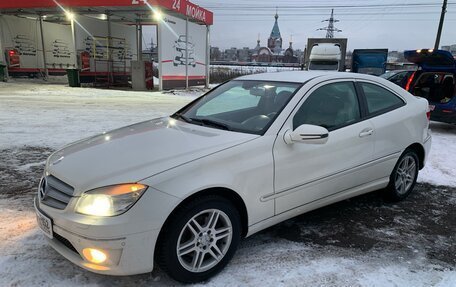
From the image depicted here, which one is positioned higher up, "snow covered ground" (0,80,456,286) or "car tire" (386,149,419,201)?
"car tire" (386,149,419,201)

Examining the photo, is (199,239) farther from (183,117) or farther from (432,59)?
(432,59)

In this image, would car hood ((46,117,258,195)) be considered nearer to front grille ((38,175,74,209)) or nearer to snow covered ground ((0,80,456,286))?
front grille ((38,175,74,209))

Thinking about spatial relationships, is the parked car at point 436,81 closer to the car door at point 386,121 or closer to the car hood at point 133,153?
the car door at point 386,121

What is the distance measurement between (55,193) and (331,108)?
2.60m

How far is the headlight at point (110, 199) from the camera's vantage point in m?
2.48

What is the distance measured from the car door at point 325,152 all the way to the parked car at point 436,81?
5.81 metres

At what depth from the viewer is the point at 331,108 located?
3.81m

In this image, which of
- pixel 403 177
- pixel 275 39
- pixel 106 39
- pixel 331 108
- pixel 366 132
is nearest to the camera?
pixel 331 108

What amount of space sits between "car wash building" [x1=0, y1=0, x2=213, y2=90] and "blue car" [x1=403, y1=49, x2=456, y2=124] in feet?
38.4

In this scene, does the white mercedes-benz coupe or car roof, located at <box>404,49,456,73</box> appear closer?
the white mercedes-benz coupe

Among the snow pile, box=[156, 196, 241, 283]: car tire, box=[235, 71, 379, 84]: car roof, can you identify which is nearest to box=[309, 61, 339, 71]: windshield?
the snow pile

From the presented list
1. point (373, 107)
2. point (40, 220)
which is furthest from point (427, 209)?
point (40, 220)

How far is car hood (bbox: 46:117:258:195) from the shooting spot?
2.62m

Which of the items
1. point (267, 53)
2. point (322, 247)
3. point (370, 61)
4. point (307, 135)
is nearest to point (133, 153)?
point (307, 135)
